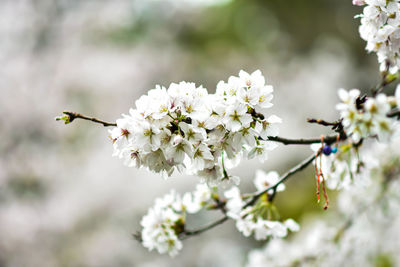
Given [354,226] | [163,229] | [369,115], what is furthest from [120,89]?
[369,115]

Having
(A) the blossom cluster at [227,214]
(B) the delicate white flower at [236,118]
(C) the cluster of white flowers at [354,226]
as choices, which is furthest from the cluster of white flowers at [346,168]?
(C) the cluster of white flowers at [354,226]

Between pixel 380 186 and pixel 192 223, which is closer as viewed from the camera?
pixel 380 186

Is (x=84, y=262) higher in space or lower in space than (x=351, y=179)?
higher

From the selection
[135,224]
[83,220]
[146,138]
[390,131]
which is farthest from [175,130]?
[83,220]

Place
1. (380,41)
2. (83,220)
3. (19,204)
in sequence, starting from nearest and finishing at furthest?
(380,41) < (19,204) < (83,220)

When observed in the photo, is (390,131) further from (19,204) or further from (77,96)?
(77,96)

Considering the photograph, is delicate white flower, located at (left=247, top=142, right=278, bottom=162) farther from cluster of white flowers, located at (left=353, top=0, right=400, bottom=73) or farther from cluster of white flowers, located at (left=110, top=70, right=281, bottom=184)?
cluster of white flowers, located at (left=353, top=0, right=400, bottom=73)
